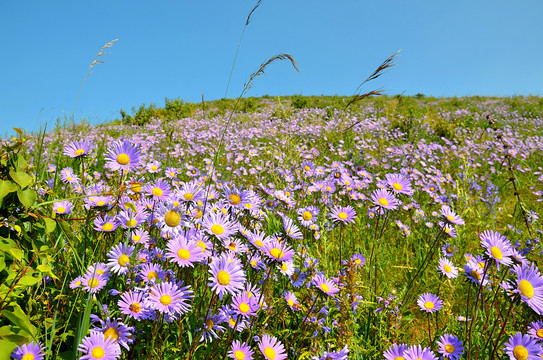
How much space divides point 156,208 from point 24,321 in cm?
78

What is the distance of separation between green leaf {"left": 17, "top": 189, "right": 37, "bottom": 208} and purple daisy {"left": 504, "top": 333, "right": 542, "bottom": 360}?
6.97ft

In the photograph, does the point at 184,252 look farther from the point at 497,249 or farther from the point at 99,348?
the point at 497,249

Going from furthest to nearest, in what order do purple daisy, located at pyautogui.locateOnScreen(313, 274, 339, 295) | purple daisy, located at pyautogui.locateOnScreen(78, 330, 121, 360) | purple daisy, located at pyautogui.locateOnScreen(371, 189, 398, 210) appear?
purple daisy, located at pyautogui.locateOnScreen(371, 189, 398, 210), purple daisy, located at pyautogui.locateOnScreen(313, 274, 339, 295), purple daisy, located at pyautogui.locateOnScreen(78, 330, 121, 360)

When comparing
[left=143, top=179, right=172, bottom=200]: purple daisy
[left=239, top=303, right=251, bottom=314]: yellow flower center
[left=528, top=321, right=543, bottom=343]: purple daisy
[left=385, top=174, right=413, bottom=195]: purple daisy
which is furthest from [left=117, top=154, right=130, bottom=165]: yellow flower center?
[left=528, top=321, right=543, bottom=343]: purple daisy

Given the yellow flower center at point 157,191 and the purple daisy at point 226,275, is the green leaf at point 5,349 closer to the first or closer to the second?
the purple daisy at point 226,275

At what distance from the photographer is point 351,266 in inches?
60.7

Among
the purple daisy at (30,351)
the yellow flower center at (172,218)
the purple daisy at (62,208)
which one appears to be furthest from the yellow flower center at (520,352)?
the purple daisy at (62,208)

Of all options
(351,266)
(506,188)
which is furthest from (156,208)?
(506,188)

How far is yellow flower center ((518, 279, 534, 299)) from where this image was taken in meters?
1.31

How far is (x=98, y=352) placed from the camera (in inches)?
42.8

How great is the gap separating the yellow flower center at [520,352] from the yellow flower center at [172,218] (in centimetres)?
Answer: 165

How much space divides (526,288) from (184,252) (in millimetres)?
1492

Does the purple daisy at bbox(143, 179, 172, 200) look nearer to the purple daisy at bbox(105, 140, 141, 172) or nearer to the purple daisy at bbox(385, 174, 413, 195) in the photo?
the purple daisy at bbox(105, 140, 141, 172)

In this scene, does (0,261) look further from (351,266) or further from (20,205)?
(351,266)
